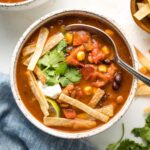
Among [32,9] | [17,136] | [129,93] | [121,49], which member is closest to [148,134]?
[129,93]

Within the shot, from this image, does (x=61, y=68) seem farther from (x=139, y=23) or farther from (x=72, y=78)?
(x=139, y=23)

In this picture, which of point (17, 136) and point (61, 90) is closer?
point (61, 90)

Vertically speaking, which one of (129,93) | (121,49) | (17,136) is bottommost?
(17,136)

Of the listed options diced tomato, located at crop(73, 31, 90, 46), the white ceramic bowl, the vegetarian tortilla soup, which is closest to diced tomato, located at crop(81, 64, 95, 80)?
the vegetarian tortilla soup

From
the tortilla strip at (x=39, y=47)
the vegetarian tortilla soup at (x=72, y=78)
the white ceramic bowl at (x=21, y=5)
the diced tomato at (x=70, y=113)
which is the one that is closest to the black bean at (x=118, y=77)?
the vegetarian tortilla soup at (x=72, y=78)

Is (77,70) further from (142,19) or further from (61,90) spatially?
(142,19)

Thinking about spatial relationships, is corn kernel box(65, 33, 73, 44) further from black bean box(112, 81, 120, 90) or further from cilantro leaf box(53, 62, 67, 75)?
black bean box(112, 81, 120, 90)
